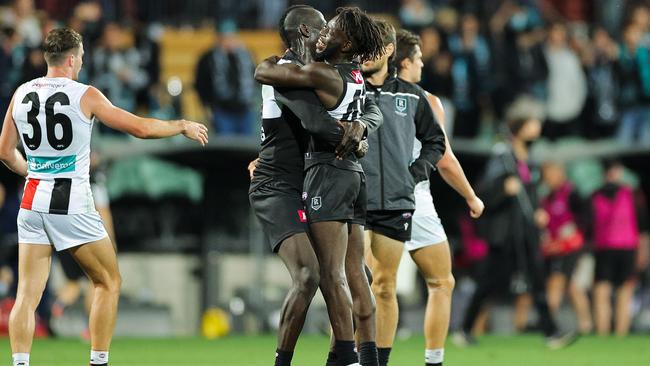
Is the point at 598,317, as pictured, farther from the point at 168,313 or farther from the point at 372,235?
the point at 372,235

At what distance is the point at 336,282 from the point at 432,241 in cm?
175

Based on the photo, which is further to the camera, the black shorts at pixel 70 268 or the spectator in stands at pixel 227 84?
the spectator in stands at pixel 227 84

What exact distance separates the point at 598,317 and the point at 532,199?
3999 millimetres

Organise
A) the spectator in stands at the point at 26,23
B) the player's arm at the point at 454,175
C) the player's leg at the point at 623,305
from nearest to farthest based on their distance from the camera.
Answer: the player's arm at the point at 454,175 < the spectator in stands at the point at 26,23 < the player's leg at the point at 623,305

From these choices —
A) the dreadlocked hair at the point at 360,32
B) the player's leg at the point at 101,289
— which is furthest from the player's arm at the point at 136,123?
the dreadlocked hair at the point at 360,32

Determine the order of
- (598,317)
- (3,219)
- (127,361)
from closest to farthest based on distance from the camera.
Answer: (127,361) < (3,219) < (598,317)

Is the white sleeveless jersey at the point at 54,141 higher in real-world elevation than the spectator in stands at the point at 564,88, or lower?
lower

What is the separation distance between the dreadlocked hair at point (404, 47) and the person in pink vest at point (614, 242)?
8715 mm

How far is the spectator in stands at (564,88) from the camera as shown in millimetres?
18969

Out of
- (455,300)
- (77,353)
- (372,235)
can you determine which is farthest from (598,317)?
(372,235)

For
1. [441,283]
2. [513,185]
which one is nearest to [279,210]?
[441,283]

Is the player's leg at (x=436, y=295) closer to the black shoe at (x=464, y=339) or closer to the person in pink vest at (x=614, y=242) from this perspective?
the black shoe at (x=464, y=339)

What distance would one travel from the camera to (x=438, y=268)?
954 centimetres

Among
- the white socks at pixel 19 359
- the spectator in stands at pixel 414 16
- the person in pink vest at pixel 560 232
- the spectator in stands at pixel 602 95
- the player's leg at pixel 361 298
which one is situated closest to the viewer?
the player's leg at pixel 361 298
